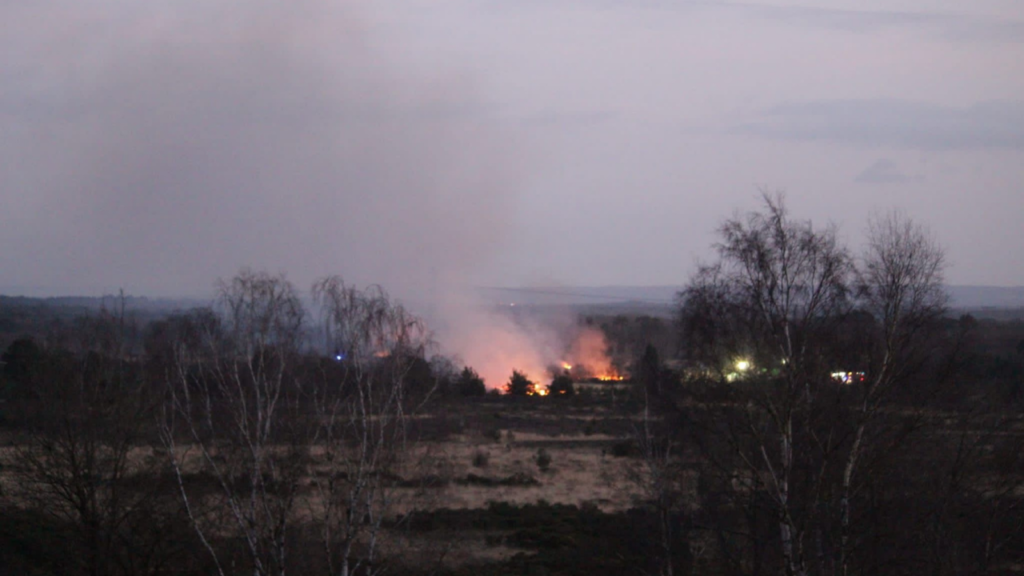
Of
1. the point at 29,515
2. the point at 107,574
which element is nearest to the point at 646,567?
the point at 107,574

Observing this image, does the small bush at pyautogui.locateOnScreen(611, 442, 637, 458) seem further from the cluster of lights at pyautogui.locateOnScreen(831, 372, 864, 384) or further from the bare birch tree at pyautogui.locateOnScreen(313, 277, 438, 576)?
the bare birch tree at pyautogui.locateOnScreen(313, 277, 438, 576)

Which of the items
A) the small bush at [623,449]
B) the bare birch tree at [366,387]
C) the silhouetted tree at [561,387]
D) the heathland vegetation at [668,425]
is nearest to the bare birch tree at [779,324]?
the heathland vegetation at [668,425]

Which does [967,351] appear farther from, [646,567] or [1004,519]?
[646,567]

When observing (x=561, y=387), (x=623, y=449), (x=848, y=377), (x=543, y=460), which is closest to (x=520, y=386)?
(x=561, y=387)

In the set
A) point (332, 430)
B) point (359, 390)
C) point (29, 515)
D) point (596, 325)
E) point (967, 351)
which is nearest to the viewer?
point (359, 390)

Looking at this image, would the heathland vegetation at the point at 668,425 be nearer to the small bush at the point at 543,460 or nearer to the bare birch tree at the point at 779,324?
the bare birch tree at the point at 779,324

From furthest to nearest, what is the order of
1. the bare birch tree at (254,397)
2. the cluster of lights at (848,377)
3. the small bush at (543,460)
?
the small bush at (543,460) → the cluster of lights at (848,377) → the bare birch tree at (254,397)

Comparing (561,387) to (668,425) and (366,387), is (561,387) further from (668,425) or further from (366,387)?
(366,387)

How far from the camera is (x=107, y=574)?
14586mm

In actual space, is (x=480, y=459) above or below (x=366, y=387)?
below

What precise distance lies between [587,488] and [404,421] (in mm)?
18610

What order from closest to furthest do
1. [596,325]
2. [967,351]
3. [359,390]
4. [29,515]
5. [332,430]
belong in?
[359,390] < [332,430] < [967,351] < [29,515] < [596,325]

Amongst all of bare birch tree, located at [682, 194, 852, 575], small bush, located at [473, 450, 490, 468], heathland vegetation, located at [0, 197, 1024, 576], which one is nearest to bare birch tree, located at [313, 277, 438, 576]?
heathland vegetation, located at [0, 197, 1024, 576]

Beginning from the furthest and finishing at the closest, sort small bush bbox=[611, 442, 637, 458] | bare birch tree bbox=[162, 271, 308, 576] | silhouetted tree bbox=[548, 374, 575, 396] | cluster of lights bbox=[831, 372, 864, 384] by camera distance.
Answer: silhouetted tree bbox=[548, 374, 575, 396] → small bush bbox=[611, 442, 637, 458] → cluster of lights bbox=[831, 372, 864, 384] → bare birch tree bbox=[162, 271, 308, 576]
